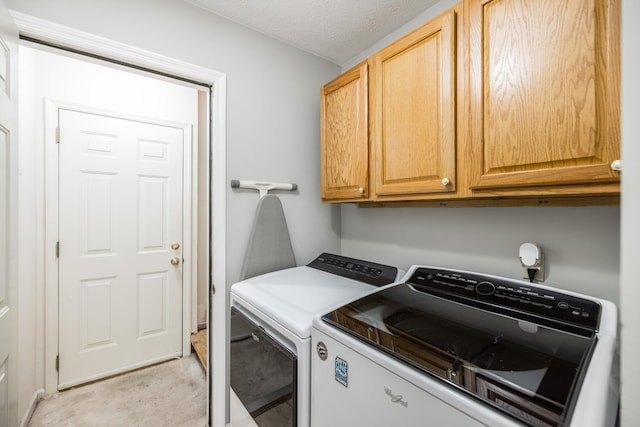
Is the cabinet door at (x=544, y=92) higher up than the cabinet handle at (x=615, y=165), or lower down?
higher up

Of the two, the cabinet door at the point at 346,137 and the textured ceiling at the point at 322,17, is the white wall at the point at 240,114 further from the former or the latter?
the cabinet door at the point at 346,137

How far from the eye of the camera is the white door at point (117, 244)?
2.01 meters

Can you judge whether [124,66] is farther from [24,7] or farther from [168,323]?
[168,323]

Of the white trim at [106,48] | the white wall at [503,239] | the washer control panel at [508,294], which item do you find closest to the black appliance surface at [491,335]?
the washer control panel at [508,294]

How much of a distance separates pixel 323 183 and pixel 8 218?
1.38m

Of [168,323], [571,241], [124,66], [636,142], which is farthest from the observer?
[168,323]

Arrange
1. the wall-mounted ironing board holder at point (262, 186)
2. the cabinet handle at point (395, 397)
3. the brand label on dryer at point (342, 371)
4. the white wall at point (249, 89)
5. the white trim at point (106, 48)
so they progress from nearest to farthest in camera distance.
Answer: the cabinet handle at point (395, 397), the brand label on dryer at point (342, 371), the white trim at point (106, 48), the white wall at point (249, 89), the wall-mounted ironing board holder at point (262, 186)

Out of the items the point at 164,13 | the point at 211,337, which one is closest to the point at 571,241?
the point at 211,337

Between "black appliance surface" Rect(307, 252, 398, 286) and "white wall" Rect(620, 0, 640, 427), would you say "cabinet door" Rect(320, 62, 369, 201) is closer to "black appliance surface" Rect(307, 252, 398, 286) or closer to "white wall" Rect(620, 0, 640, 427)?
"black appliance surface" Rect(307, 252, 398, 286)

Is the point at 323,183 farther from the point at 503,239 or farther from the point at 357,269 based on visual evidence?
the point at 503,239

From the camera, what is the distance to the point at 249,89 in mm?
1637

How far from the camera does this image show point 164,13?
136cm

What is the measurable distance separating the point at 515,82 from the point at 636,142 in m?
0.74

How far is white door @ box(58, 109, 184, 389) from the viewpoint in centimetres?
201
